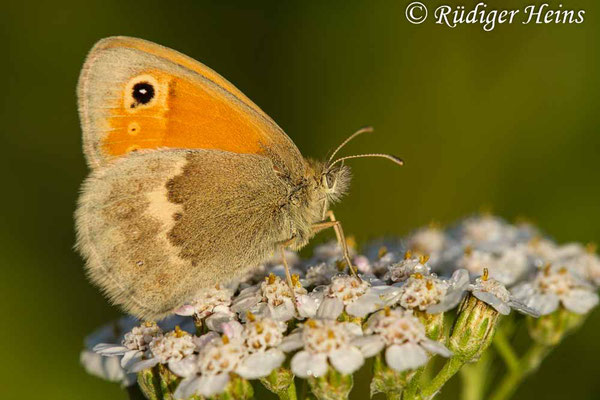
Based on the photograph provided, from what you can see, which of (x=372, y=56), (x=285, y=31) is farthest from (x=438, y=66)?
(x=285, y=31)

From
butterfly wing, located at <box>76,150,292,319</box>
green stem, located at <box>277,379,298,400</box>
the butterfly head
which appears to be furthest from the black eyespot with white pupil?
green stem, located at <box>277,379,298,400</box>

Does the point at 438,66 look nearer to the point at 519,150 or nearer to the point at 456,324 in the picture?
the point at 519,150

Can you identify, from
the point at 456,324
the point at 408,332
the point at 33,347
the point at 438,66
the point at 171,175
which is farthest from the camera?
the point at 438,66

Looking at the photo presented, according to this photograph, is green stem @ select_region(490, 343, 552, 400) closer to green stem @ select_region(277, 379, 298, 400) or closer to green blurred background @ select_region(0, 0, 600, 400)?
green blurred background @ select_region(0, 0, 600, 400)

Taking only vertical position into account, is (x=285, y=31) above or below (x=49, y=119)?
above

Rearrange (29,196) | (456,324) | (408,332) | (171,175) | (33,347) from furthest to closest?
1. (29,196)
2. (33,347)
3. (171,175)
4. (456,324)
5. (408,332)

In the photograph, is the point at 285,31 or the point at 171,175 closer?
the point at 171,175

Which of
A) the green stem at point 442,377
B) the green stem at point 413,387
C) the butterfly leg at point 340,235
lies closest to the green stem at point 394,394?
the green stem at point 413,387

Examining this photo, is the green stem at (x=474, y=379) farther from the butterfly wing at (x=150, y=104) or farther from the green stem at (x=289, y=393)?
the butterfly wing at (x=150, y=104)

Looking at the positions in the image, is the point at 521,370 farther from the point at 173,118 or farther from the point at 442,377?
the point at 173,118
